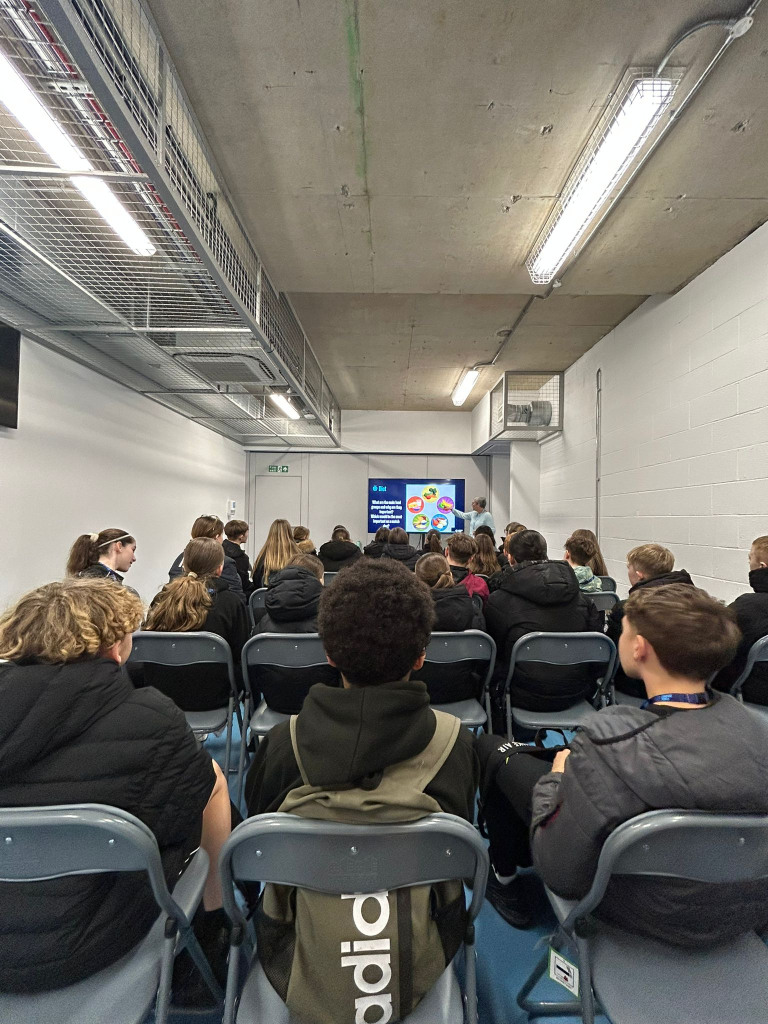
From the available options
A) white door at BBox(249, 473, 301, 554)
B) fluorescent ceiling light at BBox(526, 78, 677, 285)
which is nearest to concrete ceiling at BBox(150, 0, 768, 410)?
fluorescent ceiling light at BBox(526, 78, 677, 285)

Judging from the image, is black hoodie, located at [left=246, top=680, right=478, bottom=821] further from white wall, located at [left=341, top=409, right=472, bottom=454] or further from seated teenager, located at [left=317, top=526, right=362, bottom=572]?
white wall, located at [left=341, top=409, right=472, bottom=454]

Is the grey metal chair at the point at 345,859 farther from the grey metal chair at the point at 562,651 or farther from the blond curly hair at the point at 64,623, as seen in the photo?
the grey metal chair at the point at 562,651

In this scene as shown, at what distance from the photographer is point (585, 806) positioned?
0.92m

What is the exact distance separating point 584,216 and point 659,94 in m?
0.77

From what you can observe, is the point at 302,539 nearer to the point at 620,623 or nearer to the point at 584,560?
the point at 584,560

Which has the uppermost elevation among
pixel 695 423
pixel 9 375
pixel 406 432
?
pixel 406 432

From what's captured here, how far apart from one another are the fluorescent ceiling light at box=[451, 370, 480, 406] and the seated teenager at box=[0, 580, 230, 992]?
5.79m

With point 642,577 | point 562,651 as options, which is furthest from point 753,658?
point 562,651

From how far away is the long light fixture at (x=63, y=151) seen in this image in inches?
60.6

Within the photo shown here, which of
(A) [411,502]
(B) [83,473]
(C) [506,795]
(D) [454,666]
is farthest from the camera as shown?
(A) [411,502]

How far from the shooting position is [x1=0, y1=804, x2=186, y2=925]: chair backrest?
0.78 meters

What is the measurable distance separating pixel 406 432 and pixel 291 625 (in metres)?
6.39

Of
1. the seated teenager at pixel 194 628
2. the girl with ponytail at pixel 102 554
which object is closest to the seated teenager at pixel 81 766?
the seated teenager at pixel 194 628

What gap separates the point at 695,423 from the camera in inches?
130
